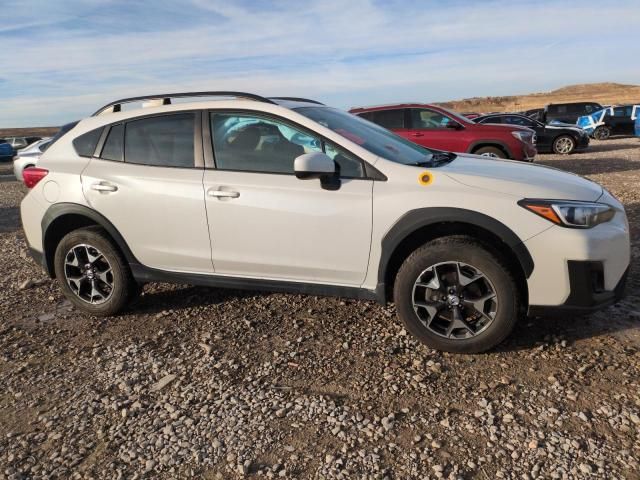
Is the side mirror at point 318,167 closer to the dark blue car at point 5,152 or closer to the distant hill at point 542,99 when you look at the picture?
→ the dark blue car at point 5,152

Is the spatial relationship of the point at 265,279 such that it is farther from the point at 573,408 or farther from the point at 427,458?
the point at 573,408

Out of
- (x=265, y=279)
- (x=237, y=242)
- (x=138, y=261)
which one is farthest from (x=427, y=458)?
(x=138, y=261)

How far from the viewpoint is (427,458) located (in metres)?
2.38

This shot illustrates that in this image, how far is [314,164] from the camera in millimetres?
3164

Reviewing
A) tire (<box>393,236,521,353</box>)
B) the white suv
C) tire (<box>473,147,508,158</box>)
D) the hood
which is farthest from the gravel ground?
tire (<box>473,147,508,158</box>)

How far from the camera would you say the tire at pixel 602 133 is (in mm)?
20531

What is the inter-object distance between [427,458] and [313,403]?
74 cm

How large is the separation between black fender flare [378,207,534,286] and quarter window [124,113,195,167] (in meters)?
1.58

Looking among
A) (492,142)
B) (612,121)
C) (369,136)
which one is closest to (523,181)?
(369,136)

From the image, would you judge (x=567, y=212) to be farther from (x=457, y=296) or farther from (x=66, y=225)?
(x=66, y=225)

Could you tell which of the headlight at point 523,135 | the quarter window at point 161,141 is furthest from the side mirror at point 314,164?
the headlight at point 523,135

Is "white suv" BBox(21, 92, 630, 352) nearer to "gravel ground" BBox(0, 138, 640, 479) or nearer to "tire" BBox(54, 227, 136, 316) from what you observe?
"tire" BBox(54, 227, 136, 316)

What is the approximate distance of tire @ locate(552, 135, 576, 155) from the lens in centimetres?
1591

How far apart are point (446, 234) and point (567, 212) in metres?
0.71
